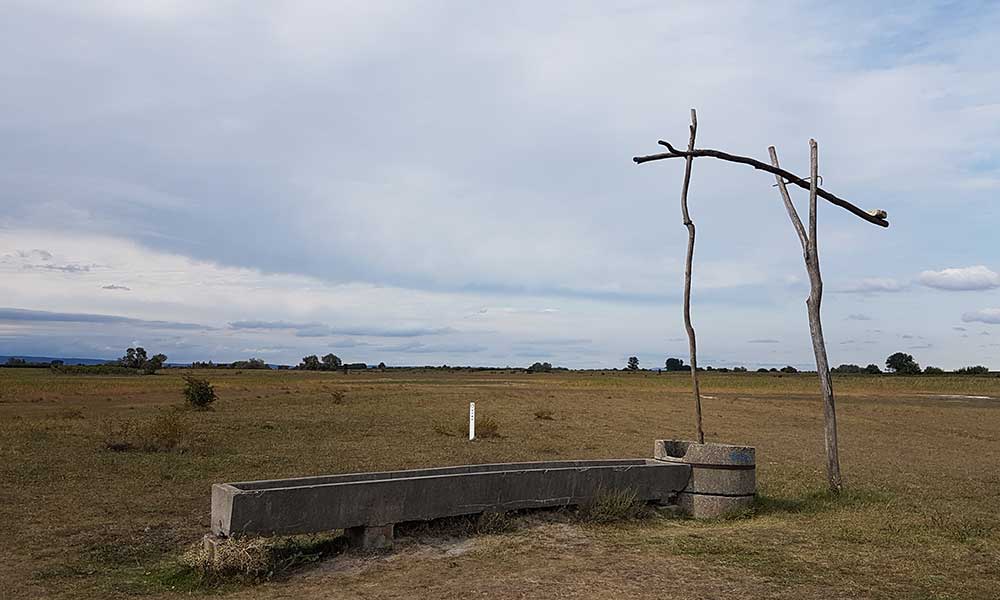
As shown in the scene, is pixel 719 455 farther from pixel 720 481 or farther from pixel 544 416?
pixel 544 416

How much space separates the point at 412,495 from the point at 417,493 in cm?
6

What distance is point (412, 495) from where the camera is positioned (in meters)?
8.12

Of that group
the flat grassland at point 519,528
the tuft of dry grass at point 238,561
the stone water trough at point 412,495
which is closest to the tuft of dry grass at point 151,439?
the flat grassland at point 519,528

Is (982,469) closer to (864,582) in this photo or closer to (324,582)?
(864,582)

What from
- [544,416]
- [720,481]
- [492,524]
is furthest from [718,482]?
[544,416]

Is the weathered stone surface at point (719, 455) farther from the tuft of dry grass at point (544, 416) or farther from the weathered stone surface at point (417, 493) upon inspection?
the tuft of dry grass at point (544, 416)

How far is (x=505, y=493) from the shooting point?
886 cm

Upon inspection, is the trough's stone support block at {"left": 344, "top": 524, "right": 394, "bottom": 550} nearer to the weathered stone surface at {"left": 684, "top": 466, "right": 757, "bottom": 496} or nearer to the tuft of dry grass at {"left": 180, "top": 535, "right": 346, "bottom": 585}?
the tuft of dry grass at {"left": 180, "top": 535, "right": 346, "bottom": 585}

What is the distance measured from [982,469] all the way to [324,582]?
13.4m

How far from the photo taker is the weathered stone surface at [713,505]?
988 centimetres

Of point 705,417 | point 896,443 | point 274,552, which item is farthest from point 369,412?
point 274,552

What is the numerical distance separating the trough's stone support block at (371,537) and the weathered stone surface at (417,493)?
0.23 feet

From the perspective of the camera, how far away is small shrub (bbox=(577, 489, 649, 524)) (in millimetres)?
9250

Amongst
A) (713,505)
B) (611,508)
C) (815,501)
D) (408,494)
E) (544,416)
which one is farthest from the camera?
(544,416)
